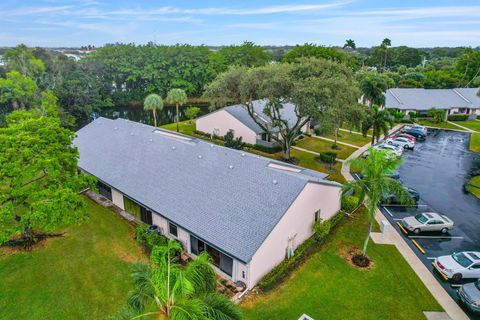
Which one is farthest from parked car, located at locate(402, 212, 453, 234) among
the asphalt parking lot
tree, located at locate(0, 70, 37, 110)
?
tree, located at locate(0, 70, 37, 110)

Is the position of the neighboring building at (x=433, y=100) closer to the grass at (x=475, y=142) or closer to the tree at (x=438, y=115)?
the tree at (x=438, y=115)

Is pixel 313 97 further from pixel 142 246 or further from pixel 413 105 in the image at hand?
pixel 413 105

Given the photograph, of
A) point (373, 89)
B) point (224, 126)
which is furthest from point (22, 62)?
point (373, 89)

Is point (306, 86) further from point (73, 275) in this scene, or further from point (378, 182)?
point (73, 275)

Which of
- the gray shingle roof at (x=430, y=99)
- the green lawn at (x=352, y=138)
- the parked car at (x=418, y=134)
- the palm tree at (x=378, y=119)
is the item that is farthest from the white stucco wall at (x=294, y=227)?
the gray shingle roof at (x=430, y=99)

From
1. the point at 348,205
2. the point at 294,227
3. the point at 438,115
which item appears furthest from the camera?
the point at 438,115

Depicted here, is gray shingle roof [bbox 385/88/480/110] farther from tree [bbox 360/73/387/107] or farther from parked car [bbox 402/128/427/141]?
tree [bbox 360/73/387/107]
